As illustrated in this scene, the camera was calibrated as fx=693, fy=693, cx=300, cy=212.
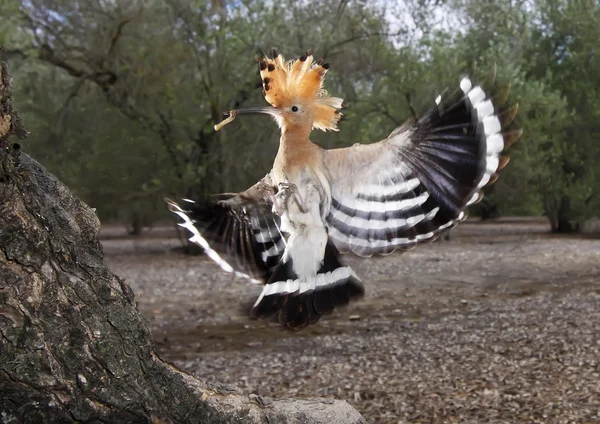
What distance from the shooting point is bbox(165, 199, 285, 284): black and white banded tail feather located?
1.61 m

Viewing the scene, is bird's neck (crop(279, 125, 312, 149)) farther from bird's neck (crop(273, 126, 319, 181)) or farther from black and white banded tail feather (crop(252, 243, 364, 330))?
black and white banded tail feather (crop(252, 243, 364, 330))

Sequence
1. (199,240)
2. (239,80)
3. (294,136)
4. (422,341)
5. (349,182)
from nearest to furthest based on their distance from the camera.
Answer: (294,136), (349,182), (199,240), (239,80), (422,341)

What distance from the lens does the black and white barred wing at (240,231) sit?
5.29 ft

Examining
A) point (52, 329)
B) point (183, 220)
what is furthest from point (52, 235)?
point (183, 220)

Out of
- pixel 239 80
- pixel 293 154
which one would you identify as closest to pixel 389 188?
pixel 293 154

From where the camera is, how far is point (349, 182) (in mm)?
1535

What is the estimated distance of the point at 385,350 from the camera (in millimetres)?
6645

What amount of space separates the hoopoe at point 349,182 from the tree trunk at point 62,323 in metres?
0.45

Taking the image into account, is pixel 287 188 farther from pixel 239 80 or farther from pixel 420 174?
pixel 239 80

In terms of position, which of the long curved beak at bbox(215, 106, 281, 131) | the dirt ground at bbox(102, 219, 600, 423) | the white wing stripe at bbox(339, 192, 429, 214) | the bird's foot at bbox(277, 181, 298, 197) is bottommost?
the dirt ground at bbox(102, 219, 600, 423)

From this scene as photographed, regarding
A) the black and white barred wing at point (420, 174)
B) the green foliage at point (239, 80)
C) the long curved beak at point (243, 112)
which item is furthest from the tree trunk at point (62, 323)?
the black and white barred wing at point (420, 174)

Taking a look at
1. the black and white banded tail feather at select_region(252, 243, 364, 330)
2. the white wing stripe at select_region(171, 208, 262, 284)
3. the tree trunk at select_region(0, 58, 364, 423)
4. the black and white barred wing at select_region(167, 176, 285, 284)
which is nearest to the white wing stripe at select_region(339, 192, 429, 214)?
the black and white banded tail feather at select_region(252, 243, 364, 330)

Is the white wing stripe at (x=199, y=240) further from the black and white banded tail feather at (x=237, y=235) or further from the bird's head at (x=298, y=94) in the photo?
the bird's head at (x=298, y=94)

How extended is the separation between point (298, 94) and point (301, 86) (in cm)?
4
